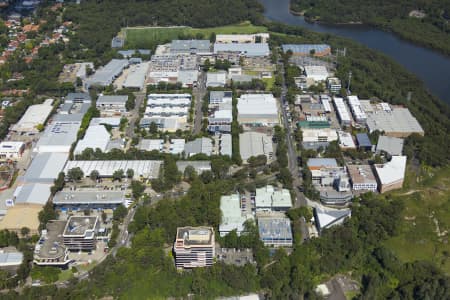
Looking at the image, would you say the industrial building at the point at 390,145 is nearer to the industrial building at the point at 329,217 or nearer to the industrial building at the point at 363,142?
the industrial building at the point at 363,142

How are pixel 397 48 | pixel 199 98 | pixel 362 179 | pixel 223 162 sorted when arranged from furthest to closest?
pixel 397 48, pixel 199 98, pixel 223 162, pixel 362 179

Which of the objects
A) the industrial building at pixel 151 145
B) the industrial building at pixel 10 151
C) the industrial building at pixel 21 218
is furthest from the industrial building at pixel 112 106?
the industrial building at pixel 21 218

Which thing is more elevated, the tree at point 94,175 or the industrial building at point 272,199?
the industrial building at point 272,199

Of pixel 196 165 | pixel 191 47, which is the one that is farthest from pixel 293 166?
pixel 191 47

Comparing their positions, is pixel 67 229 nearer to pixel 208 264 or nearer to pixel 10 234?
pixel 10 234

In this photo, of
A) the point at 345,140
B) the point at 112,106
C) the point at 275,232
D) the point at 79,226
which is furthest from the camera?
the point at 112,106

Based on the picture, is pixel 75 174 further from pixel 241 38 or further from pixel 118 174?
pixel 241 38
